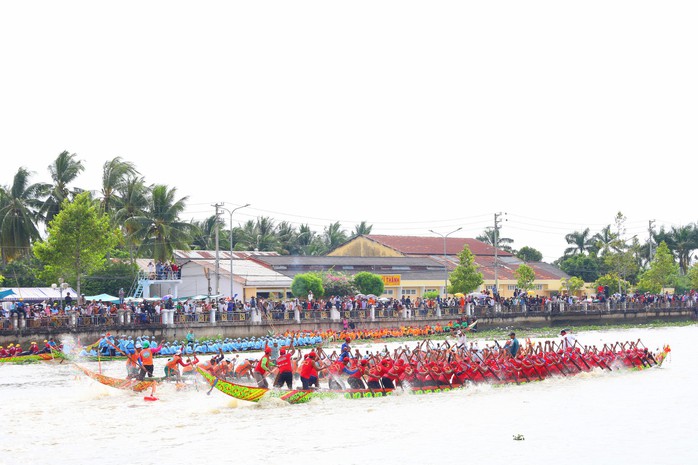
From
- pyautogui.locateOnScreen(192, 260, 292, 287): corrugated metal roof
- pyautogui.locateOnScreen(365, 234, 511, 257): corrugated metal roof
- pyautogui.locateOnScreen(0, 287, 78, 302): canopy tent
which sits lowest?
pyautogui.locateOnScreen(0, 287, 78, 302): canopy tent

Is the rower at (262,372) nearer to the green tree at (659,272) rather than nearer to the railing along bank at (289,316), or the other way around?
the railing along bank at (289,316)

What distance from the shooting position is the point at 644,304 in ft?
235

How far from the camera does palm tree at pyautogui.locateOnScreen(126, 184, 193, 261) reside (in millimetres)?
58938

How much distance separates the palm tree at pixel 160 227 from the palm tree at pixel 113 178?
7.03 feet

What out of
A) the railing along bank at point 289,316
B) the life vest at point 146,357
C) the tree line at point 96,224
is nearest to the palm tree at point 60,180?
the tree line at point 96,224

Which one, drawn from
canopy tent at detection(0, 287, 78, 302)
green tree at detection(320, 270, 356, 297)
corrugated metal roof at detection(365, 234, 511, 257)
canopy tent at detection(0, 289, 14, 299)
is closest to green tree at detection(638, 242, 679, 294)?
corrugated metal roof at detection(365, 234, 511, 257)

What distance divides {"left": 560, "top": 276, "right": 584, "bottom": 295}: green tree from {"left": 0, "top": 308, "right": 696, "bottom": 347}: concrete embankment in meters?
9.89

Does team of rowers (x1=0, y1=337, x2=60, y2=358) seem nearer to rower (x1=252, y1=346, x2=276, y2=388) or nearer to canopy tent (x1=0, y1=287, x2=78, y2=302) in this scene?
canopy tent (x1=0, y1=287, x2=78, y2=302)

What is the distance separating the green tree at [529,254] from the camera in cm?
10831

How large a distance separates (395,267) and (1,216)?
33.6 metres

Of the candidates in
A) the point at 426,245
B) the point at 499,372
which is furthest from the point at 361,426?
the point at 426,245

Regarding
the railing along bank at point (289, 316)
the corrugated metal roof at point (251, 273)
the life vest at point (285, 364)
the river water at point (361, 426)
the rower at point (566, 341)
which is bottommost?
the river water at point (361, 426)

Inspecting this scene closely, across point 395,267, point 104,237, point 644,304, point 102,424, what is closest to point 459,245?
point 395,267

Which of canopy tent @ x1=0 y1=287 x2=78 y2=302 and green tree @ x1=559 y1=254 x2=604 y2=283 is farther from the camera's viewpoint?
A: green tree @ x1=559 y1=254 x2=604 y2=283
